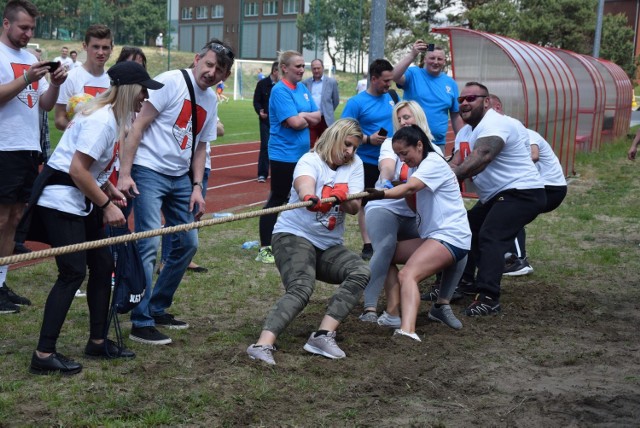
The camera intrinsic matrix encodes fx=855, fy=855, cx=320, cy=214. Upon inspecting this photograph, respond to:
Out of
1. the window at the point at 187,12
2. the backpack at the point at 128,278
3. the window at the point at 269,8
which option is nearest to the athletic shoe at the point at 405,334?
the backpack at the point at 128,278

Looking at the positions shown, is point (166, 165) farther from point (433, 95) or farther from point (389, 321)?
point (433, 95)

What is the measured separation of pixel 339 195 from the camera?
5.62 m

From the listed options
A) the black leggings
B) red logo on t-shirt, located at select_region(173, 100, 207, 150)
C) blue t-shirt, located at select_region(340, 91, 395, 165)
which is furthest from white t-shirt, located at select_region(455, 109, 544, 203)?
red logo on t-shirt, located at select_region(173, 100, 207, 150)

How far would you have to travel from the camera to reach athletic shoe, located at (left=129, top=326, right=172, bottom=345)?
5715 millimetres

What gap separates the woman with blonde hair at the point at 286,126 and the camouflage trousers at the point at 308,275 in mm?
2572

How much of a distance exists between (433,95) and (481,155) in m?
2.57

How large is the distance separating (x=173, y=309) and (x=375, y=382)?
7.22 feet

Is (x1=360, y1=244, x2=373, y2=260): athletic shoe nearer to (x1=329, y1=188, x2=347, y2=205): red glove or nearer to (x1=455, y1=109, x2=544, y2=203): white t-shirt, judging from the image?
(x1=455, y1=109, x2=544, y2=203): white t-shirt

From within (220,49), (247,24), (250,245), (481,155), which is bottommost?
(250,245)

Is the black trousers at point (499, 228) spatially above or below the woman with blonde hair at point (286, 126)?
below

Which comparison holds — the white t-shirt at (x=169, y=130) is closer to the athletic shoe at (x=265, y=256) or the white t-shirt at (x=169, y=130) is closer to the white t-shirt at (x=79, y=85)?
the white t-shirt at (x=79, y=85)

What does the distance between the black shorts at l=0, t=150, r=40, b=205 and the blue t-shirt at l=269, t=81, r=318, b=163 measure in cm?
260

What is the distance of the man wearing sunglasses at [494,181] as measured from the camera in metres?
7.07

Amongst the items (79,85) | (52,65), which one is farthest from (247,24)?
(52,65)
